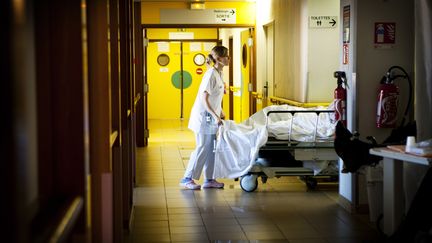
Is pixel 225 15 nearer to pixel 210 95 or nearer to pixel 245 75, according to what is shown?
pixel 245 75

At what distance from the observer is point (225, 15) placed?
35.9ft

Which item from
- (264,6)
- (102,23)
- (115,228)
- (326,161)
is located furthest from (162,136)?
(102,23)

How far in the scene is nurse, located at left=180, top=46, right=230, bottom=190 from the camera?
6.97 metres

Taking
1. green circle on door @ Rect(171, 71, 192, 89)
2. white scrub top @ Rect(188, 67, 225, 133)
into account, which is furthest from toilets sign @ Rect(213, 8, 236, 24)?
green circle on door @ Rect(171, 71, 192, 89)

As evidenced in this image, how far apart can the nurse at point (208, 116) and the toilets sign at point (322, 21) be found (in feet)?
4.85

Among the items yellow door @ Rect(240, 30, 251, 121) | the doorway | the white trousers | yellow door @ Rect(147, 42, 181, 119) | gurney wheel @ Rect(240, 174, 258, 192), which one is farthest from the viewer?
yellow door @ Rect(147, 42, 181, 119)

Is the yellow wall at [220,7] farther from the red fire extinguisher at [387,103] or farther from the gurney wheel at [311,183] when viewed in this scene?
the red fire extinguisher at [387,103]

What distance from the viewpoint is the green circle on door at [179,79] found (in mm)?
16953

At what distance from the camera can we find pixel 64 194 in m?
2.26

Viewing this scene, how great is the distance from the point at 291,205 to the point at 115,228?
2417mm

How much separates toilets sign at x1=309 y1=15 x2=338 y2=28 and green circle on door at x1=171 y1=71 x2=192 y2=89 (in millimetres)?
9113

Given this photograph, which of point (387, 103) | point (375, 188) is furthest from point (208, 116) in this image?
point (375, 188)

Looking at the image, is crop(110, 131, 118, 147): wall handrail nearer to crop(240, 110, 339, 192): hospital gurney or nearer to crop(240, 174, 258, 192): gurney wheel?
crop(240, 110, 339, 192): hospital gurney

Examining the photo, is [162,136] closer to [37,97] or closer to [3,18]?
[37,97]
